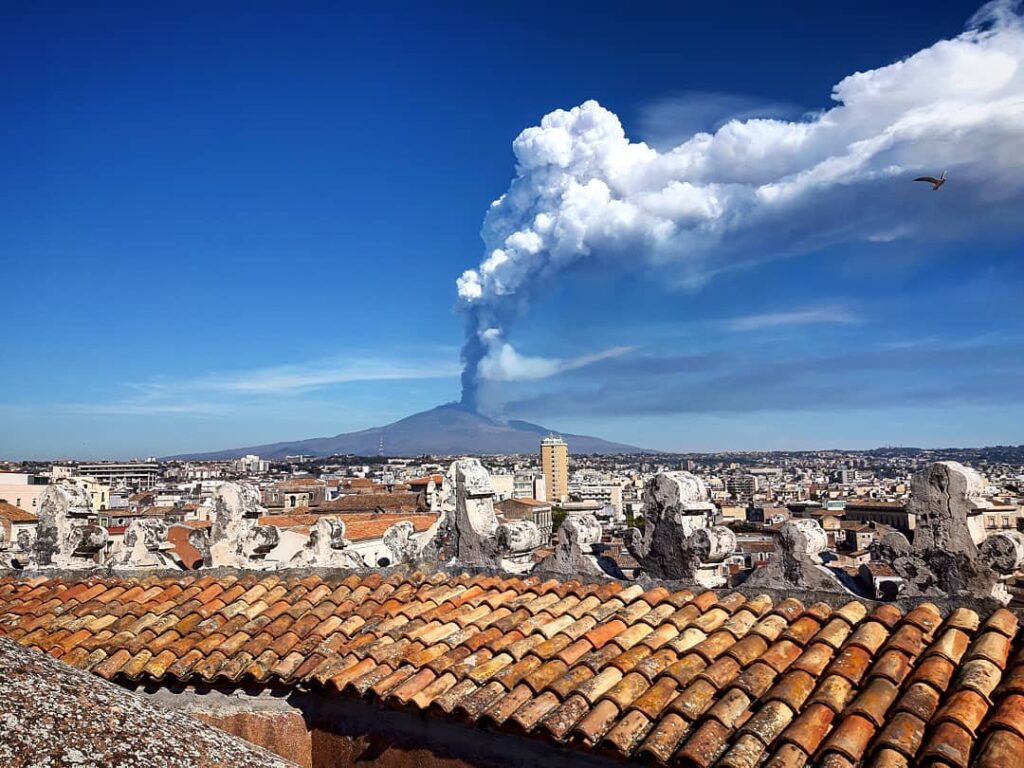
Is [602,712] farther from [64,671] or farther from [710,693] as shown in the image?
[64,671]

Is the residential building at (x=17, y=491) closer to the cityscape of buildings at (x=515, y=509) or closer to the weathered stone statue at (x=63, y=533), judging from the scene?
the cityscape of buildings at (x=515, y=509)

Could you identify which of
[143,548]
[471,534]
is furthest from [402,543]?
[143,548]

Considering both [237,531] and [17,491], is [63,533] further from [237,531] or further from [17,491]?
[17,491]

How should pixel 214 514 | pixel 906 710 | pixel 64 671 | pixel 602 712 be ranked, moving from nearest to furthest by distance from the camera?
1. pixel 64 671
2. pixel 906 710
3. pixel 602 712
4. pixel 214 514

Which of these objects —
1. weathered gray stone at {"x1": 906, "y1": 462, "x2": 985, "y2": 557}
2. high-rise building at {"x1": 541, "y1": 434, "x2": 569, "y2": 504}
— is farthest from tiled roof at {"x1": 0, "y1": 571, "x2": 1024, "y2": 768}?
high-rise building at {"x1": 541, "y1": 434, "x2": 569, "y2": 504}

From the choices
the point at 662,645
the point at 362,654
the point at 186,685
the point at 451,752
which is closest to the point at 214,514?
the point at 186,685
